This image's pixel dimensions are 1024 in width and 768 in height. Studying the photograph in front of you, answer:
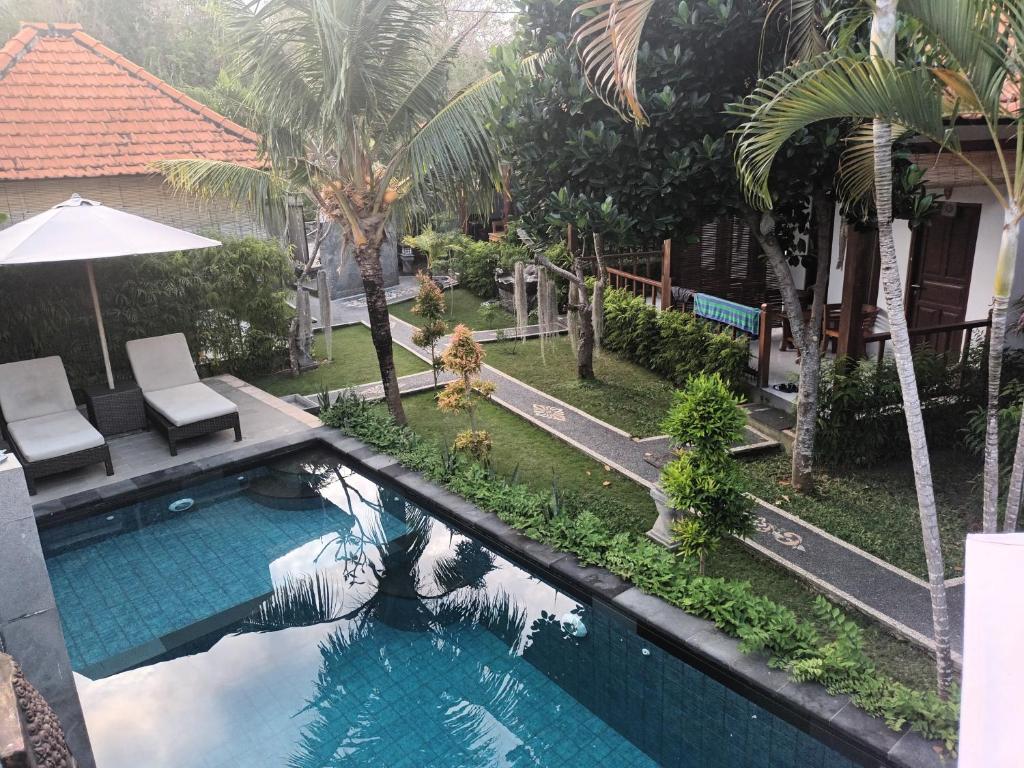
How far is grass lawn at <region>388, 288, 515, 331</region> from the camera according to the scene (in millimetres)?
15172

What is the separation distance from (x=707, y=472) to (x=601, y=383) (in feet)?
18.0

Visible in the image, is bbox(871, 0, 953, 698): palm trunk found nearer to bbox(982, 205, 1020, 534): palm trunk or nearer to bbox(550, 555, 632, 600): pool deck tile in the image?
bbox(982, 205, 1020, 534): palm trunk

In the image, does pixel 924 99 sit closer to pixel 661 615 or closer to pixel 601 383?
pixel 661 615

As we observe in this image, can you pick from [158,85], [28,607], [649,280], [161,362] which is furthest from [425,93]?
[158,85]

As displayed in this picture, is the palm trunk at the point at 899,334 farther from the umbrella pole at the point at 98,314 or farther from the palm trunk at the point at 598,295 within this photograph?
the umbrella pole at the point at 98,314

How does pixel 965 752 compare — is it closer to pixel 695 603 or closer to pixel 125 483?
pixel 695 603

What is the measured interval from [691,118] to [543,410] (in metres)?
4.80

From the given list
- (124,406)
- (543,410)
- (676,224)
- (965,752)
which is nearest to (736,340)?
(543,410)

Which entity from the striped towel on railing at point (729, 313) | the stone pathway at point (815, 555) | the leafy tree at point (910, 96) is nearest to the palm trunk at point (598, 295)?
the striped towel on railing at point (729, 313)

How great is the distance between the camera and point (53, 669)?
166 inches

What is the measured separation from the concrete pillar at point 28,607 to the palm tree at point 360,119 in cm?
466

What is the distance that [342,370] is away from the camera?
40.4 ft

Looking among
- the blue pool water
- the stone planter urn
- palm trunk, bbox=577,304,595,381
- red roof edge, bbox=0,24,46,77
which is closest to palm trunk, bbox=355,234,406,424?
the blue pool water

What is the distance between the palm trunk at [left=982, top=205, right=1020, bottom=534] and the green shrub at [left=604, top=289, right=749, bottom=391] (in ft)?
14.1
